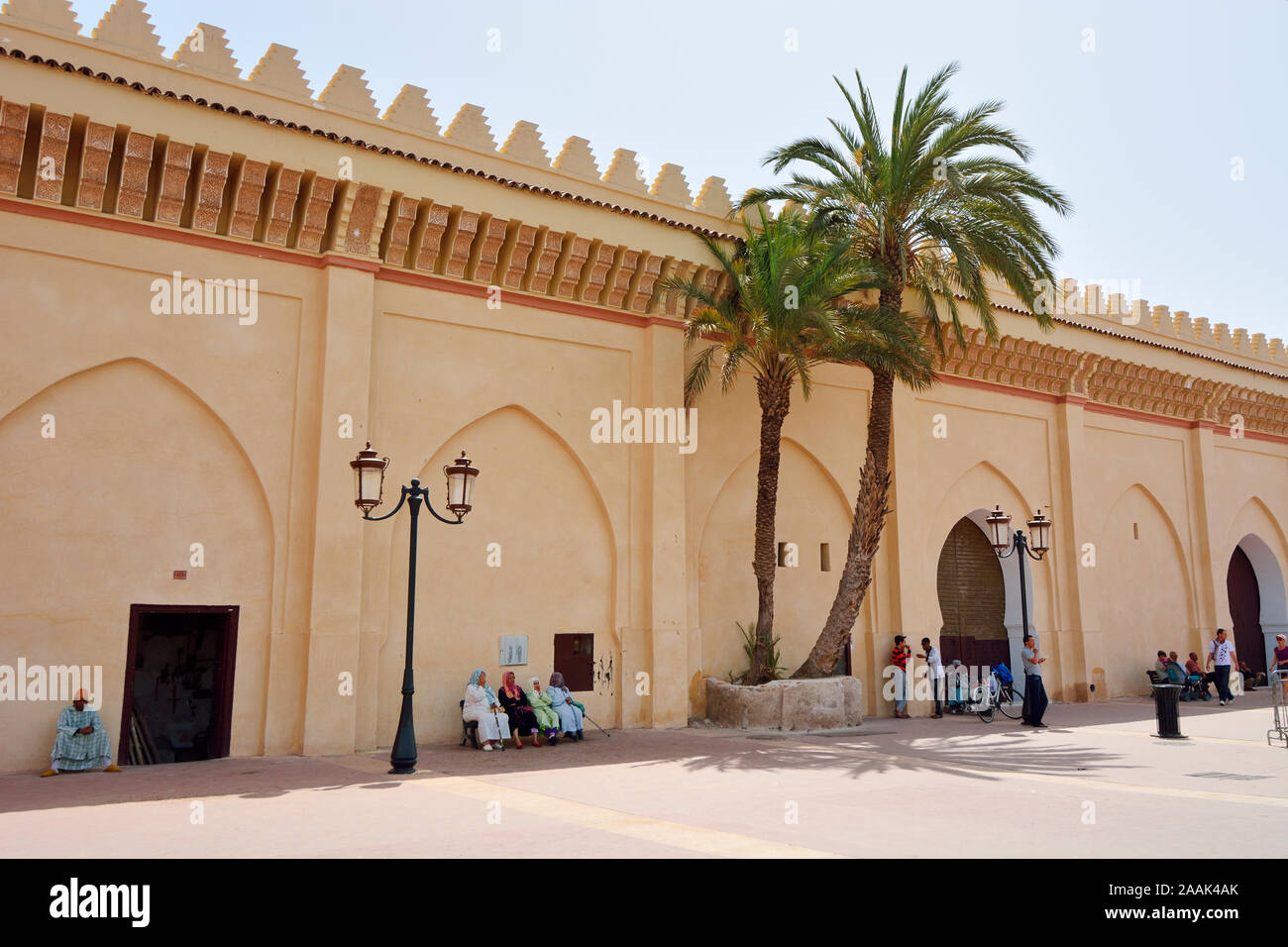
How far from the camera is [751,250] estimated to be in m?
15.1

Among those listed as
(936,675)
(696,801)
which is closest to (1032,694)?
(936,675)

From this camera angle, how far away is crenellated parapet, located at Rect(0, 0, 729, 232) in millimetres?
11680

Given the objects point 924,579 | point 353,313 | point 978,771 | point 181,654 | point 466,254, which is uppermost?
point 466,254

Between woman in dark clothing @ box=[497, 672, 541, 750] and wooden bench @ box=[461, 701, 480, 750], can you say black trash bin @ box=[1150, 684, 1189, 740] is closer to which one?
woman in dark clothing @ box=[497, 672, 541, 750]

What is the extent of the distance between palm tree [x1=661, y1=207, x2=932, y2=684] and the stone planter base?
0.74 m

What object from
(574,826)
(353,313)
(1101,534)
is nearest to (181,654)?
(353,313)

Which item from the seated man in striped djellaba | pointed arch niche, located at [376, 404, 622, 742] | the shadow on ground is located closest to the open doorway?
the seated man in striped djellaba

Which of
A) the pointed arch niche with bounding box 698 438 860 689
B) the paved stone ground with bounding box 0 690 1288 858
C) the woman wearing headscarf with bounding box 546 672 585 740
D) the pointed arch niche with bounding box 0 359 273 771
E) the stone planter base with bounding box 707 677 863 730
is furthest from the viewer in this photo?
the pointed arch niche with bounding box 698 438 860 689

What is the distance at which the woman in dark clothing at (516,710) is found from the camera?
12898mm

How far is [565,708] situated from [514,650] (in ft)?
3.61

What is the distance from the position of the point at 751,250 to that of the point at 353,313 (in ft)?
19.1

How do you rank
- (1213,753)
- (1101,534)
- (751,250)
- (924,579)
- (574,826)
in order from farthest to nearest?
(1101,534) → (924,579) → (751,250) → (1213,753) → (574,826)
